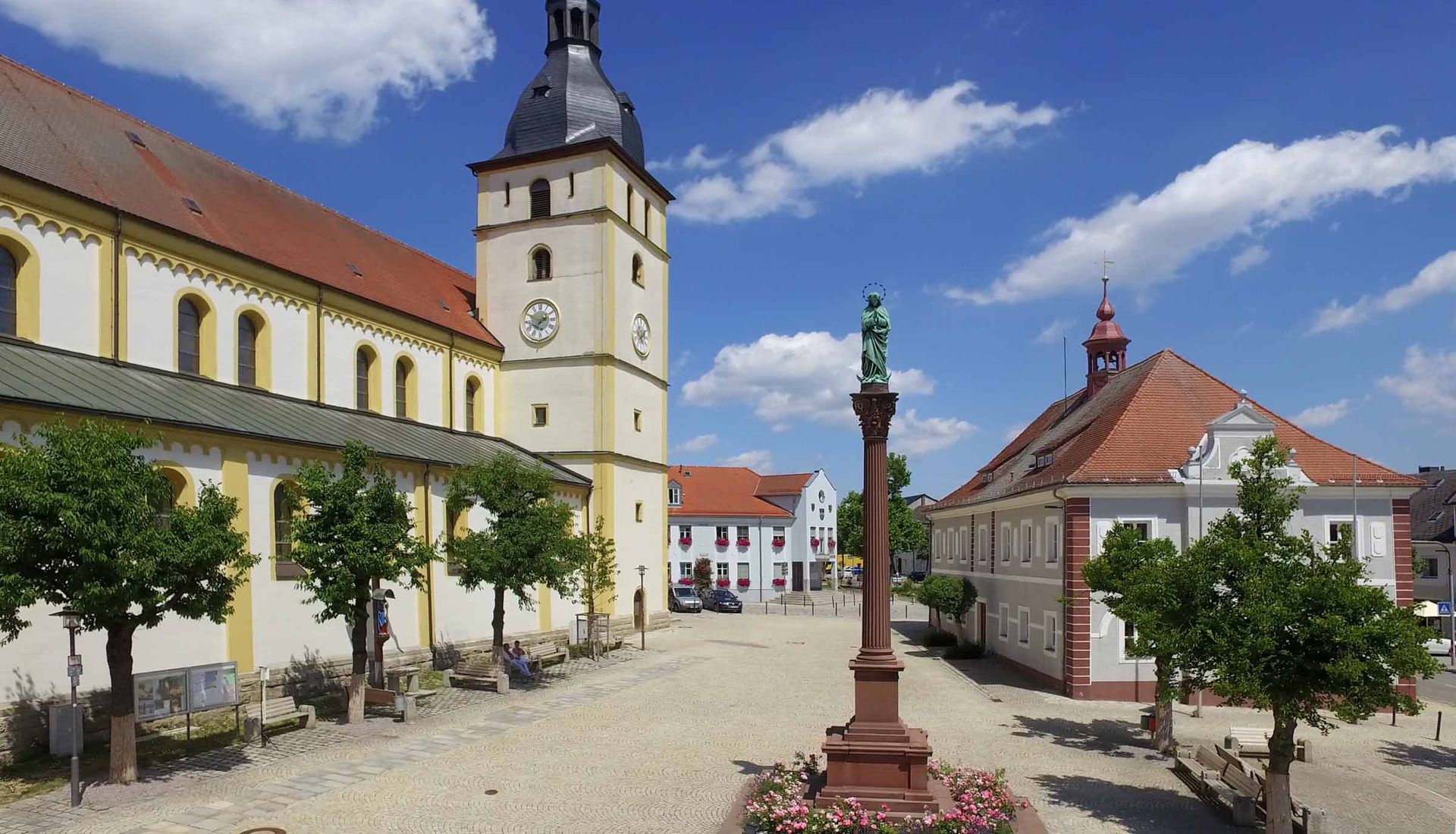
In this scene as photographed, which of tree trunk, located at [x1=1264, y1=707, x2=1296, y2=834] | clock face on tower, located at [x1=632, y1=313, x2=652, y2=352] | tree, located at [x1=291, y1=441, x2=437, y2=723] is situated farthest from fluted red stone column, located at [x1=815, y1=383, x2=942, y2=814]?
clock face on tower, located at [x1=632, y1=313, x2=652, y2=352]

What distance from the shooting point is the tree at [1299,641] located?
11.2m

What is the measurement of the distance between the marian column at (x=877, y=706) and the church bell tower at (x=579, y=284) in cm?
2350

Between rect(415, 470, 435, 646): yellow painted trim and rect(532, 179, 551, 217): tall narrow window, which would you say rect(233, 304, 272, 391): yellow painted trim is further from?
rect(532, 179, 551, 217): tall narrow window

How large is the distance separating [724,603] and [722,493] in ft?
58.2

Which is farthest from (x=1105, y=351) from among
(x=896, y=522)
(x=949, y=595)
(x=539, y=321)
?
(x=896, y=522)

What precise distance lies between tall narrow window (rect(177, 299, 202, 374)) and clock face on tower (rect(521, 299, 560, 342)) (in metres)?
15.1

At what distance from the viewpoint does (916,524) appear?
89.0 metres

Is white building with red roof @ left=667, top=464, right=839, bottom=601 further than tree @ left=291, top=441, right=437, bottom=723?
Yes

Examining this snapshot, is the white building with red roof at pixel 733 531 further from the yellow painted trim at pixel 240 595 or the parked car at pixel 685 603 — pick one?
the yellow painted trim at pixel 240 595

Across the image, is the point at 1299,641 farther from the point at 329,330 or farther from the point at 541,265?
the point at 541,265

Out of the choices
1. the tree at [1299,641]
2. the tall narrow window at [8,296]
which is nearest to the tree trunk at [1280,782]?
the tree at [1299,641]

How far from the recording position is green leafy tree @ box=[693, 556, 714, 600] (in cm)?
6559

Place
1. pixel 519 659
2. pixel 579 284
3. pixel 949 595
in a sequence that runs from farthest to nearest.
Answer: pixel 579 284, pixel 949 595, pixel 519 659

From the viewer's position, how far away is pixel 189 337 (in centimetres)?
2316
